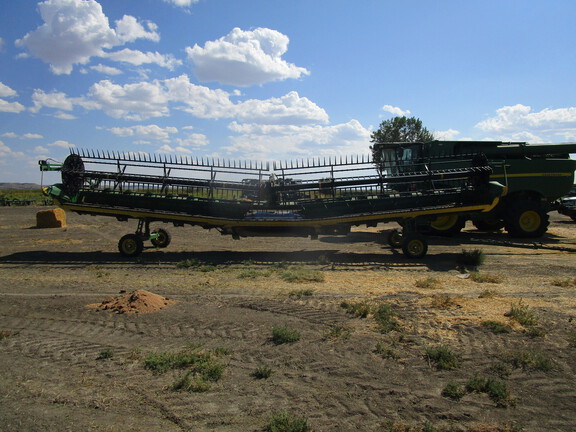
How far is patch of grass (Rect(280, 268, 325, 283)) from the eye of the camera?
8609mm

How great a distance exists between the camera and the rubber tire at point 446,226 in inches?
596

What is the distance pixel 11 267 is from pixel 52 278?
2238 millimetres

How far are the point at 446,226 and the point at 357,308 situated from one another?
10.5m

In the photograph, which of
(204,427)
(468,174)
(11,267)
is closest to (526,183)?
(468,174)

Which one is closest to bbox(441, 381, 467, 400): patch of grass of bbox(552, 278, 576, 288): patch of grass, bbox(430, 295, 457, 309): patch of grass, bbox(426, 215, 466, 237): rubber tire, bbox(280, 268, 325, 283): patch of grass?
bbox(430, 295, 457, 309): patch of grass

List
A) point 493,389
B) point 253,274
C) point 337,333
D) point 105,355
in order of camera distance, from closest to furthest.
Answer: point 493,389
point 105,355
point 337,333
point 253,274

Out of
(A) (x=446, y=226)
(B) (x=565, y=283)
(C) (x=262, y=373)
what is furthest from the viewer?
(A) (x=446, y=226)

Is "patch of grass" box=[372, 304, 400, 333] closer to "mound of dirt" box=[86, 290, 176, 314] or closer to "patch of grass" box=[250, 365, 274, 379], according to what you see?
"patch of grass" box=[250, 365, 274, 379]

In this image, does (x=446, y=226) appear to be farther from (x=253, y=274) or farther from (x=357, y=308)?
(x=357, y=308)

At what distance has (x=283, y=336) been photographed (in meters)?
5.12

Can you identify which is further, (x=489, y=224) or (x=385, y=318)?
(x=489, y=224)

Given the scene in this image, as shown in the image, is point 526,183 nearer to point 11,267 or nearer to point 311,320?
point 311,320

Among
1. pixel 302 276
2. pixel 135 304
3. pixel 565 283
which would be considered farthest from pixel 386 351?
pixel 565 283

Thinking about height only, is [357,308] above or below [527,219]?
below
